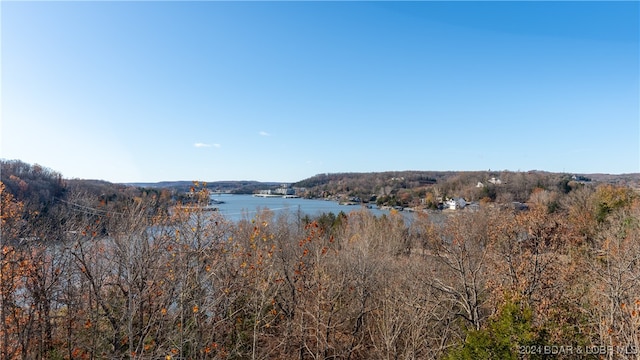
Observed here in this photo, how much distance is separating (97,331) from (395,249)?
850 inches

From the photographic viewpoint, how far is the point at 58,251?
11141 mm

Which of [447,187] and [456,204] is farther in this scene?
[447,187]

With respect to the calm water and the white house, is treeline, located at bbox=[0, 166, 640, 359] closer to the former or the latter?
the calm water

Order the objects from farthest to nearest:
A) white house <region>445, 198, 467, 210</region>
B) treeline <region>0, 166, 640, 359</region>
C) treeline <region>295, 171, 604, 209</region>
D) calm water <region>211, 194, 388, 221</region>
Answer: treeline <region>295, 171, 604, 209</region>
white house <region>445, 198, 467, 210</region>
calm water <region>211, 194, 388, 221</region>
treeline <region>0, 166, 640, 359</region>

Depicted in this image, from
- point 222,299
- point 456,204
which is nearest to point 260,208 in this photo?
point 456,204

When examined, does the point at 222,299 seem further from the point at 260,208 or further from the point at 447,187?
the point at 447,187

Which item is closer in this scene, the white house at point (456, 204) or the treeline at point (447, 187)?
the white house at point (456, 204)

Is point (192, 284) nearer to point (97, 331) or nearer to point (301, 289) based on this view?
point (97, 331)

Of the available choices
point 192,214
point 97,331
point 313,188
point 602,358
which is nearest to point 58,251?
point 97,331

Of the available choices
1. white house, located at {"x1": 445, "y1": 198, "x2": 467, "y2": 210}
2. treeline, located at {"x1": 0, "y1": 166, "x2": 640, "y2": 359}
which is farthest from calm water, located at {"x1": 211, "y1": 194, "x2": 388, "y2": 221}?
white house, located at {"x1": 445, "y1": 198, "x2": 467, "y2": 210}

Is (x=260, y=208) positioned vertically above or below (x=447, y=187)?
below

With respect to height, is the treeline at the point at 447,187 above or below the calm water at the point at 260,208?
above

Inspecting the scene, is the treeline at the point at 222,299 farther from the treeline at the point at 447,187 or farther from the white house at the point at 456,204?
the treeline at the point at 447,187

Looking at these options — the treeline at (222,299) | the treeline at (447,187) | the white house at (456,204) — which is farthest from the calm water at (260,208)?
the white house at (456,204)
